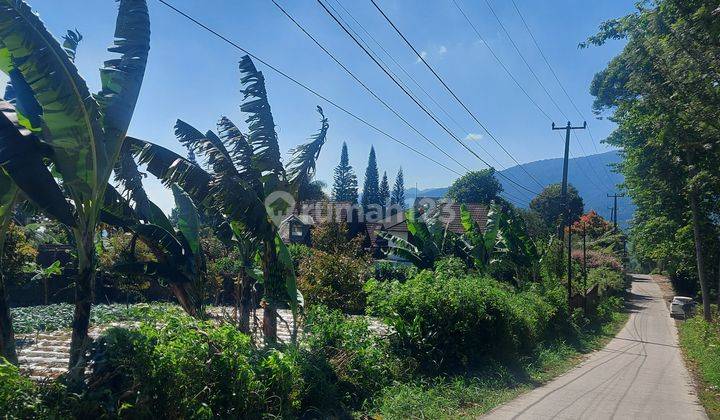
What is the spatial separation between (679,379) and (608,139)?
19.8 metres

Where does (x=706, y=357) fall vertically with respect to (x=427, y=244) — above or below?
below

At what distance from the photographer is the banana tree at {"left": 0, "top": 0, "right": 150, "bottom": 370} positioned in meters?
4.66

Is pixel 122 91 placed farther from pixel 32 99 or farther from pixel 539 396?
pixel 539 396

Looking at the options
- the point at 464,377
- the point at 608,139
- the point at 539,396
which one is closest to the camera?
the point at 539,396

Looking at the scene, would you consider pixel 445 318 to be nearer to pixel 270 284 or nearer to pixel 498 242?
pixel 270 284

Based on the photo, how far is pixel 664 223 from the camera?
79.8 feet

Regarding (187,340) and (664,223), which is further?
(664,223)

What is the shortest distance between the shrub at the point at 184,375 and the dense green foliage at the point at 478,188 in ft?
197

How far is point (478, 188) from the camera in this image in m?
65.0

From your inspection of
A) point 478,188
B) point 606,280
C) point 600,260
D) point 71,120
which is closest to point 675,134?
point 71,120

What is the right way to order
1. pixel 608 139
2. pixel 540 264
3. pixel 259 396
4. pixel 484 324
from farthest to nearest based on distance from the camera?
pixel 608 139 < pixel 540 264 < pixel 484 324 < pixel 259 396

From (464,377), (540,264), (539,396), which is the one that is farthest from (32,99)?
(540,264)

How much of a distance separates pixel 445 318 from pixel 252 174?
481 cm

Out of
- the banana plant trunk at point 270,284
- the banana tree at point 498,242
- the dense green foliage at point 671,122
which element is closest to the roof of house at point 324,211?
the banana tree at point 498,242
